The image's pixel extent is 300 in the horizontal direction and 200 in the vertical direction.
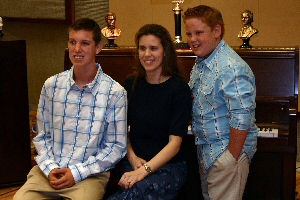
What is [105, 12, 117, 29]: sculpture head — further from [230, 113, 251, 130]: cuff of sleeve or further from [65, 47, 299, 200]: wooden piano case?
[230, 113, 251, 130]: cuff of sleeve

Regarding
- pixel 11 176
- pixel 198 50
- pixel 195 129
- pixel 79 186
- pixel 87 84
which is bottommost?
pixel 11 176

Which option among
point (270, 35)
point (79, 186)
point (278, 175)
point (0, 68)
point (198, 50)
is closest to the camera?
point (79, 186)

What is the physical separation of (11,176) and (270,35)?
3.03 m

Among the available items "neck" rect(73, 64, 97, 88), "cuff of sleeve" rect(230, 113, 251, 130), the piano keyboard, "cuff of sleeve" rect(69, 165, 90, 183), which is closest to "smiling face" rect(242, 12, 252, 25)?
the piano keyboard

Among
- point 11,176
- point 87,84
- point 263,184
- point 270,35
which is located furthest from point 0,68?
point 270,35

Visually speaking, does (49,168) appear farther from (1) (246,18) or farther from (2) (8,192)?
(1) (246,18)

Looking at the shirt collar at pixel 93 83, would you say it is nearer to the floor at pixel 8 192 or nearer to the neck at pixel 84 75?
the neck at pixel 84 75

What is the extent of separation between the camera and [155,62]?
2541 millimetres

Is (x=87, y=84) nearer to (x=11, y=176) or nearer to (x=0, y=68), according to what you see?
(x=0, y=68)

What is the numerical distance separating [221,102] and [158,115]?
31cm

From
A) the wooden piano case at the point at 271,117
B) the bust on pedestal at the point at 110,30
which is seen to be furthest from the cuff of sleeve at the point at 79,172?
the bust on pedestal at the point at 110,30

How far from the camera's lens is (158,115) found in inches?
99.7

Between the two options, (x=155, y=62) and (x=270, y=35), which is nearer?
(x=155, y=62)

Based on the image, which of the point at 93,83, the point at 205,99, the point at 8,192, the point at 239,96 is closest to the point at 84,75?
the point at 93,83
